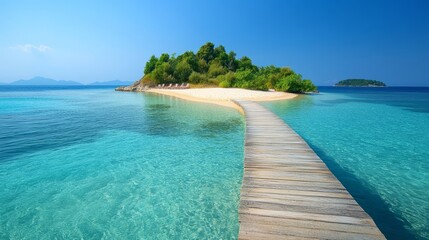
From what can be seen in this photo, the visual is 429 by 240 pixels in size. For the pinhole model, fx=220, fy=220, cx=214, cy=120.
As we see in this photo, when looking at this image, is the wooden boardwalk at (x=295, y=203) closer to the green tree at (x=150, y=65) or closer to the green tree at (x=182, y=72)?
the green tree at (x=182, y=72)

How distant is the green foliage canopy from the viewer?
49.7 metres

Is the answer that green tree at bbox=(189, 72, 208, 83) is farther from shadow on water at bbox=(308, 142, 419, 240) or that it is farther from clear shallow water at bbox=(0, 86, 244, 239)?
shadow on water at bbox=(308, 142, 419, 240)

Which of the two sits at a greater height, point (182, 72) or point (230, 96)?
point (182, 72)

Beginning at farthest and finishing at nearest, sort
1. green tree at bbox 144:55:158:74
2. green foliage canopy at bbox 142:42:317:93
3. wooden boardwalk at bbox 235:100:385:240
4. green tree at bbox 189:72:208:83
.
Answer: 1. green tree at bbox 144:55:158:74
2. green tree at bbox 189:72:208:83
3. green foliage canopy at bbox 142:42:317:93
4. wooden boardwalk at bbox 235:100:385:240

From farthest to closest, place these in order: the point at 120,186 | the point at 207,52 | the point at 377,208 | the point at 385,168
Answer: the point at 207,52 → the point at 385,168 → the point at 120,186 → the point at 377,208

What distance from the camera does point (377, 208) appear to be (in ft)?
17.5

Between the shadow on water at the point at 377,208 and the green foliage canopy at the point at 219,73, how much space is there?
42750 millimetres

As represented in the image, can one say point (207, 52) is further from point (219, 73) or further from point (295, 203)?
point (295, 203)

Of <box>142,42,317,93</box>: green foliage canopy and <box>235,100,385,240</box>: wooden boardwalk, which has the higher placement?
<box>142,42,317,93</box>: green foliage canopy

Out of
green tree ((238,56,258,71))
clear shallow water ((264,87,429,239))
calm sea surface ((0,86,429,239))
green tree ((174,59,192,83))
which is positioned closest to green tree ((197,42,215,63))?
green tree ((238,56,258,71))

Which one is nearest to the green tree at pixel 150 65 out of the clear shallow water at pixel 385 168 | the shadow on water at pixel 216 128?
the shadow on water at pixel 216 128

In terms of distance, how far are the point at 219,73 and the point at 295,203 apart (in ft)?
221

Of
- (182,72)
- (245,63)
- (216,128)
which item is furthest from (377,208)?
(245,63)

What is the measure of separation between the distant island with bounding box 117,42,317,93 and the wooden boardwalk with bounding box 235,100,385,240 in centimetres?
4372
